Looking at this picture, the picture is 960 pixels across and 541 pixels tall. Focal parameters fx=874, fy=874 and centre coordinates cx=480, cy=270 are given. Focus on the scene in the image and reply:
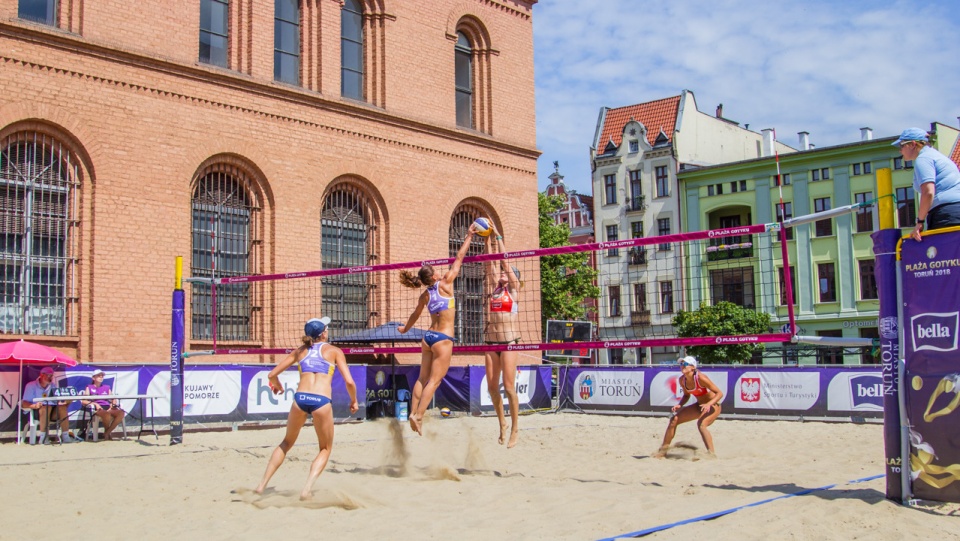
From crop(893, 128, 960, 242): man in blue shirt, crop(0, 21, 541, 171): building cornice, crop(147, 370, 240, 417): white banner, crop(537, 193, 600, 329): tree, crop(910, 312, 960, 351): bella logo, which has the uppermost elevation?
crop(0, 21, 541, 171): building cornice

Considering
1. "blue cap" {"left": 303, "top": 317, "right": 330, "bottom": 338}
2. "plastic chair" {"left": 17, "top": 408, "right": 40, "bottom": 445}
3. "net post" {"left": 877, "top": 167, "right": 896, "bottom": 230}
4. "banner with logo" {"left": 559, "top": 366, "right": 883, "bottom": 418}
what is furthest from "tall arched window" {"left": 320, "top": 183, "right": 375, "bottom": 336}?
"net post" {"left": 877, "top": 167, "right": 896, "bottom": 230}

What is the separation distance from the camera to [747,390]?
1936 centimetres

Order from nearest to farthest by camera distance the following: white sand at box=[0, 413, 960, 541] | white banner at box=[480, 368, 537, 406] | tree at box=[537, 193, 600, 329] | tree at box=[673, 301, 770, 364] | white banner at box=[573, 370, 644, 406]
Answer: white sand at box=[0, 413, 960, 541]
white banner at box=[573, 370, 644, 406]
white banner at box=[480, 368, 537, 406]
tree at box=[673, 301, 770, 364]
tree at box=[537, 193, 600, 329]

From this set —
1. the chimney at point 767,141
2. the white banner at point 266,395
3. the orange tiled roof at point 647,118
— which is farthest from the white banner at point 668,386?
the chimney at point 767,141

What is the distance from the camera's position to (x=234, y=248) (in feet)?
61.3

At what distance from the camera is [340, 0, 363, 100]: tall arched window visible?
21188 millimetres

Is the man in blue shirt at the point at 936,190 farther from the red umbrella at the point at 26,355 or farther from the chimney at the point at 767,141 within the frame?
the chimney at the point at 767,141

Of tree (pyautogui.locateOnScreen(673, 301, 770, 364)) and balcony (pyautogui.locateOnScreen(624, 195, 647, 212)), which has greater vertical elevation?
balcony (pyautogui.locateOnScreen(624, 195, 647, 212))

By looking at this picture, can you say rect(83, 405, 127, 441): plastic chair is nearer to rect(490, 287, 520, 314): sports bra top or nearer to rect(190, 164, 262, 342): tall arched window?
rect(190, 164, 262, 342): tall arched window

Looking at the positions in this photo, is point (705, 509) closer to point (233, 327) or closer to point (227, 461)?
point (227, 461)

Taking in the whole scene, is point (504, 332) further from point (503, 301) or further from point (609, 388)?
point (609, 388)

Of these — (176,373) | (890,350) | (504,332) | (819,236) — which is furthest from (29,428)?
(819,236)

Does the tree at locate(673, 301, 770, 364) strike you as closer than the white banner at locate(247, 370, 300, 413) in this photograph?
No

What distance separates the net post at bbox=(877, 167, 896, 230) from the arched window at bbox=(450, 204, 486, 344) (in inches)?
517
